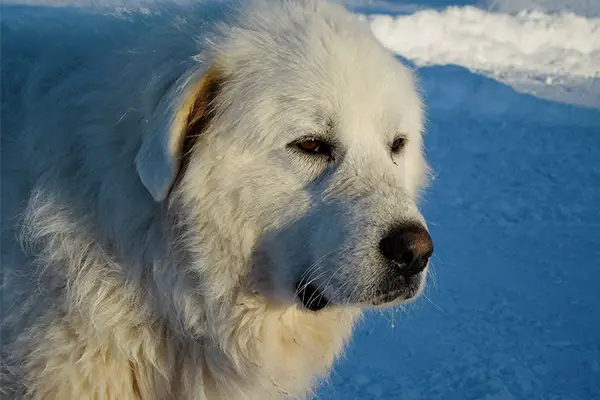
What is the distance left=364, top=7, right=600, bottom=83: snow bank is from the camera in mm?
10461

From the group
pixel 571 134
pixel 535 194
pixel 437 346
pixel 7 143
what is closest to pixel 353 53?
pixel 7 143

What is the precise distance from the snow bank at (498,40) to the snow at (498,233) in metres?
0.04

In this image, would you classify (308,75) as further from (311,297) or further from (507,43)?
(507,43)

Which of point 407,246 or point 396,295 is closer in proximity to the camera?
point 407,246

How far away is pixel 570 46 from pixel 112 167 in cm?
1068

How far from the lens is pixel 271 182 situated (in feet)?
8.36

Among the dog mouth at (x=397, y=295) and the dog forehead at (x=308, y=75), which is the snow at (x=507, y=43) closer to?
the dog forehead at (x=308, y=75)

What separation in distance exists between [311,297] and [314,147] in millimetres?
536

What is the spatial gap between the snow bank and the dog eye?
777 cm

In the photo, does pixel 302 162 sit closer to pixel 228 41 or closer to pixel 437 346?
pixel 228 41

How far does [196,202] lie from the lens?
2502 mm

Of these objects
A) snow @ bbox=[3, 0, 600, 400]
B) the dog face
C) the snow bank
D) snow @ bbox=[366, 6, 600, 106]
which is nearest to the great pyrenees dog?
the dog face

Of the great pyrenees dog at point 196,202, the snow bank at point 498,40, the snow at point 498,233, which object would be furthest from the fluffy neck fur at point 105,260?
the snow bank at point 498,40

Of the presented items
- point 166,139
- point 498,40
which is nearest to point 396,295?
point 166,139
